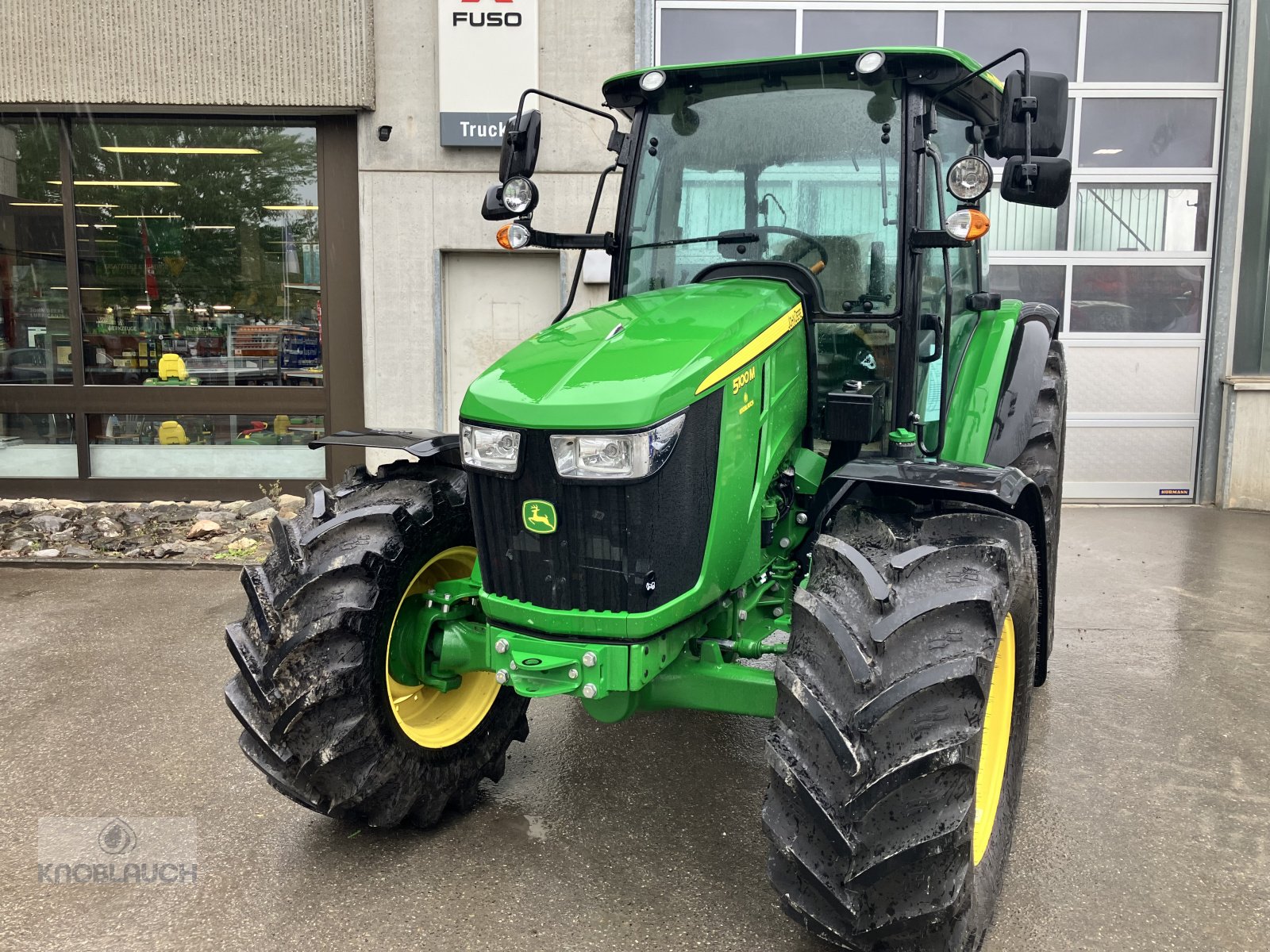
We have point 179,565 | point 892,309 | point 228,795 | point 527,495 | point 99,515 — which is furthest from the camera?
point 99,515

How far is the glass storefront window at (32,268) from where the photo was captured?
869 centimetres

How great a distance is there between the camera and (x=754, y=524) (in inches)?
119

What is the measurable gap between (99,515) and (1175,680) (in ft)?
23.9

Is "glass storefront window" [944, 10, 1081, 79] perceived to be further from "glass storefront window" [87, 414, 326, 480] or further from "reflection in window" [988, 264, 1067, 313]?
"glass storefront window" [87, 414, 326, 480]

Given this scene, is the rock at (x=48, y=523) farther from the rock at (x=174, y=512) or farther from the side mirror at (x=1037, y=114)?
the side mirror at (x=1037, y=114)

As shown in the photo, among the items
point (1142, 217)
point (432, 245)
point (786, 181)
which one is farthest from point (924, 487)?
point (1142, 217)

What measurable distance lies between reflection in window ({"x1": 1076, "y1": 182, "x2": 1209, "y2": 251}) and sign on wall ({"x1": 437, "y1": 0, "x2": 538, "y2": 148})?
4744mm

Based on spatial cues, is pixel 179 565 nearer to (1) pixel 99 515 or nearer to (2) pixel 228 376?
(1) pixel 99 515

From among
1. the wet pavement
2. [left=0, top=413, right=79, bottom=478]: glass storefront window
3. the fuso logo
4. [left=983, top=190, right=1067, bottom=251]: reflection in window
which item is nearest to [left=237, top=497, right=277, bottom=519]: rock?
[left=0, top=413, right=79, bottom=478]: glass storefront window

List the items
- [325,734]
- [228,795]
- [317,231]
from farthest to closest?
1. [317,231]
2. [228,795]
3. [325,734]

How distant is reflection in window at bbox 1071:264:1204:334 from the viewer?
351 inches

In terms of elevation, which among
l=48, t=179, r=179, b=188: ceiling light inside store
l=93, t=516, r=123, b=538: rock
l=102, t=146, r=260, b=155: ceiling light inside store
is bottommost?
l=93, t=516, r=123, b=538: rock

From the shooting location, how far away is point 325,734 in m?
3.00

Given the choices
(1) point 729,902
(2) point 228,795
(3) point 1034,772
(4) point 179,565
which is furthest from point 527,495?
(4) point 179,565
